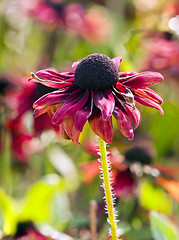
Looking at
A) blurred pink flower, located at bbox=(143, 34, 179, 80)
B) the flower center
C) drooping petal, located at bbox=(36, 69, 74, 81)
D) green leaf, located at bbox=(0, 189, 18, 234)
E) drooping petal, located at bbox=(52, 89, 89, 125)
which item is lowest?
green leaf, located at bbox=(0, 189, 18, 234)

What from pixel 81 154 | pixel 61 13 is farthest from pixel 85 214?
pixel 61 13

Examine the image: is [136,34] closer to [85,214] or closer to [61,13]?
[61,13]

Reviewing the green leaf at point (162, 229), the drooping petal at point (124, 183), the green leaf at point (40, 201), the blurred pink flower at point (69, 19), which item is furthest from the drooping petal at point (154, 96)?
the blurred pink flower at point (69, 19)

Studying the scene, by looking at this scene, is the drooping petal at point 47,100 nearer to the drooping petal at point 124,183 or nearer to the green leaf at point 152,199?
the drooping petal at point 124,183

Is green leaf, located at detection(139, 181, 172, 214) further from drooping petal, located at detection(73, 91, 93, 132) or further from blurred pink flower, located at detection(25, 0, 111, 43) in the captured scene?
blurred pink flower, located at detection(25, 0, 111, 43)

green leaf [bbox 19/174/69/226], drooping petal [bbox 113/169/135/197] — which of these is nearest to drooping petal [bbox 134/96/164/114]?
drooping petal [bbox 113/169/135/197]

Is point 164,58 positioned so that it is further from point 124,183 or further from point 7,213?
point 7,213

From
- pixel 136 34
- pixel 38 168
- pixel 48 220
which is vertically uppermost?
pixel 136 34

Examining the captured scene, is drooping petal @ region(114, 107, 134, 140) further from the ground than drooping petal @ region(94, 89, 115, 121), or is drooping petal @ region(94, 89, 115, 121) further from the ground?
drooping petal @ region(94, 89, 115, 121)
